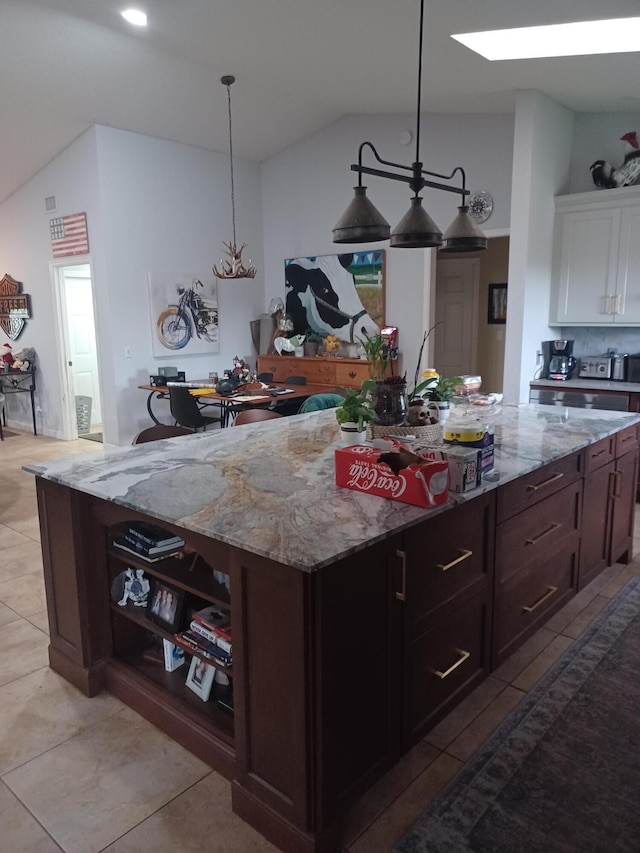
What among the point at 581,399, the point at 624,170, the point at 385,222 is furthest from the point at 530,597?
the point at 624,170

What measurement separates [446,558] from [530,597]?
2.72 ft

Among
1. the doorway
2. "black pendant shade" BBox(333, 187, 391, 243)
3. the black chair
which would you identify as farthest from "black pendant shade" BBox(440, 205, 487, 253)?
the doorway

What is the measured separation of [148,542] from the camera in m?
2.16

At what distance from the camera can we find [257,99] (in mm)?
5871

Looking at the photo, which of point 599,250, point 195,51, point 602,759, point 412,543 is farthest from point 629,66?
point 602,759

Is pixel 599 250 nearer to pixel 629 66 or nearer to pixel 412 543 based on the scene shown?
pixel 629 66

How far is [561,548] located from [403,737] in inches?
51.4

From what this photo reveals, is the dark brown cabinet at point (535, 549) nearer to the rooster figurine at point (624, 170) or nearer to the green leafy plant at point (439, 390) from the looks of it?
the green leafy plant at point (439, 390)

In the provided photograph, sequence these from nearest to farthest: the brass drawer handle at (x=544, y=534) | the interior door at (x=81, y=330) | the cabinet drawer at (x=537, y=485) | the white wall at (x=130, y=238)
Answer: the cabinet drawer at (x=537, y=485) → the brass drawer handle at (x=544, y=534) → the white wall at (x=130, y=238) → the interior door at (x=81, y=330)

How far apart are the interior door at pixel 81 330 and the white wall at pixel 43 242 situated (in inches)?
10.8

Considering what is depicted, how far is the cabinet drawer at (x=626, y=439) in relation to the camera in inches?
128

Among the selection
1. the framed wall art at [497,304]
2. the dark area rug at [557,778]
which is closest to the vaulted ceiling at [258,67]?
the framed wall art at [497,304]

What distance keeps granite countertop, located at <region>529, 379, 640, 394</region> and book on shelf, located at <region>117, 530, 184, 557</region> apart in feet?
12.2

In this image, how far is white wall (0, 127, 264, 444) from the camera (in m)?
6.19
